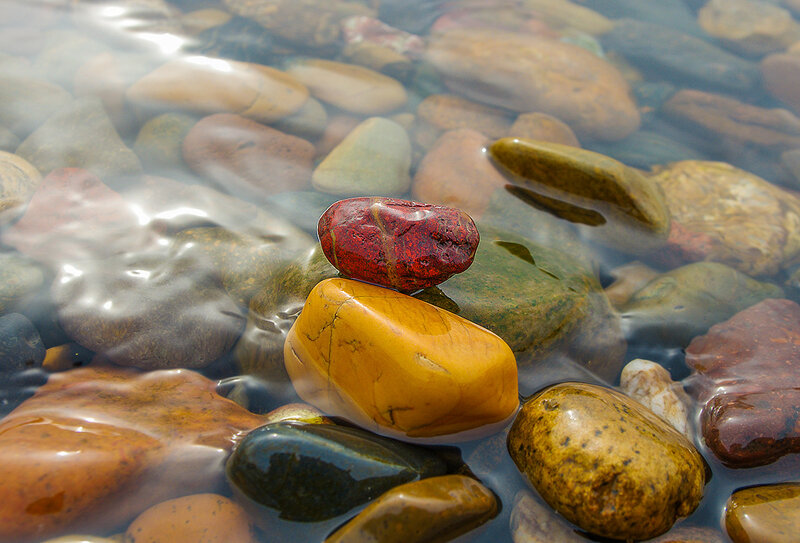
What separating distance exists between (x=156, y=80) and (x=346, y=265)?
284 cm

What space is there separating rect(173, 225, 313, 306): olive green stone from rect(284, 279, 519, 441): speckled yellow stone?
0.68m

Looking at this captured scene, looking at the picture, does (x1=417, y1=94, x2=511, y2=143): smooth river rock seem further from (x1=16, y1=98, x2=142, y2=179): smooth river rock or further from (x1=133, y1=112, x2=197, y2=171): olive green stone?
(x1=16, y1=98, x2=142, y2=179): smooth river rock

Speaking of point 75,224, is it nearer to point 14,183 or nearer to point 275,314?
point 14,183

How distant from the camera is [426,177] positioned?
147 inches

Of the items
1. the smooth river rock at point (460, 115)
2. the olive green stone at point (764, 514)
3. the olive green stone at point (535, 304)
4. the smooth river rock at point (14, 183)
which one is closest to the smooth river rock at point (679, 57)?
the smooth river rock at point (460, 115)

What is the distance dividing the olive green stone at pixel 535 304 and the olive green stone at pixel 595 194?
2.16ft

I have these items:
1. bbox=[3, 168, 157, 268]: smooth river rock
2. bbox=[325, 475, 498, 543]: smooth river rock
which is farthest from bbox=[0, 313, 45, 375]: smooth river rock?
bbox=[325, 475, 498, 543]: smooth river rock

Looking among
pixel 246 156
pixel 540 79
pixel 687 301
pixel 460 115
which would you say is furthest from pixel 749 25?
pixel 246 156

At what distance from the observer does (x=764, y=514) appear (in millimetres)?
2111

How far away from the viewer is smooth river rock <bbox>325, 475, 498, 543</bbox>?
1824 mm

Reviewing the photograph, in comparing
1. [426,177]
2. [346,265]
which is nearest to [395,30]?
[426,177]

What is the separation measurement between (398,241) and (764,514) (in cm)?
192

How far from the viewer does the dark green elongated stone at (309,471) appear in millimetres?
1953

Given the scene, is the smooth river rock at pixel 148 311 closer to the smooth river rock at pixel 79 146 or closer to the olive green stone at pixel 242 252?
the olive green stone at pixel 242 252
